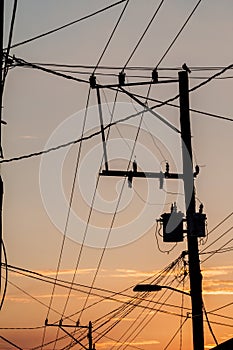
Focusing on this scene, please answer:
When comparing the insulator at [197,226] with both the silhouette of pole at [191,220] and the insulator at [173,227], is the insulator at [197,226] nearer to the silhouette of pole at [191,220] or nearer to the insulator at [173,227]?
the silhouette of pole at [191,220]

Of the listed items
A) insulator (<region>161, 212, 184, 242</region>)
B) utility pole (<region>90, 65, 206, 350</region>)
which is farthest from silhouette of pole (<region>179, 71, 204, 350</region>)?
insulator (<region>161, 212, 184, 242</region>)

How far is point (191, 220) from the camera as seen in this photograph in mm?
22016

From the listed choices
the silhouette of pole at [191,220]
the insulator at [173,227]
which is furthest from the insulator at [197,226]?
the insulator at [173,227]

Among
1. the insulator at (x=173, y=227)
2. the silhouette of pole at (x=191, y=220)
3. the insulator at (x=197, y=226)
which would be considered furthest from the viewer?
the insulator at (x=173, y=227)

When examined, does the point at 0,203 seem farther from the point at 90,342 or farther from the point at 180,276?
the point at 90,342

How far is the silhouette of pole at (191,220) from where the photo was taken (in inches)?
841

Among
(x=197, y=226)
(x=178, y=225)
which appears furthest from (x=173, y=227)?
(x=197, y=226)

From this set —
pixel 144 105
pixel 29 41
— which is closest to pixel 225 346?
pixel 144 105

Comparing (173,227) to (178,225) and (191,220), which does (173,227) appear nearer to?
(178,225)

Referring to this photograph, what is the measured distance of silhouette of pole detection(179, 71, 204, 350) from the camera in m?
21.4

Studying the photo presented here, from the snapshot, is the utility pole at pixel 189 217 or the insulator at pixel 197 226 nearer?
the utility pole at pixel 189 217

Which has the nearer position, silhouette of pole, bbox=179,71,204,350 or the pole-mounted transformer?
silhouette of pole, bbox=179,71,204,350

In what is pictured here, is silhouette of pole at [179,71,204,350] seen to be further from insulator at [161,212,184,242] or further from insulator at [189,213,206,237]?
insulator at [161,212,184,242]

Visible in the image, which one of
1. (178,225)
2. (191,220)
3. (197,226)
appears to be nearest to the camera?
(191,220)
